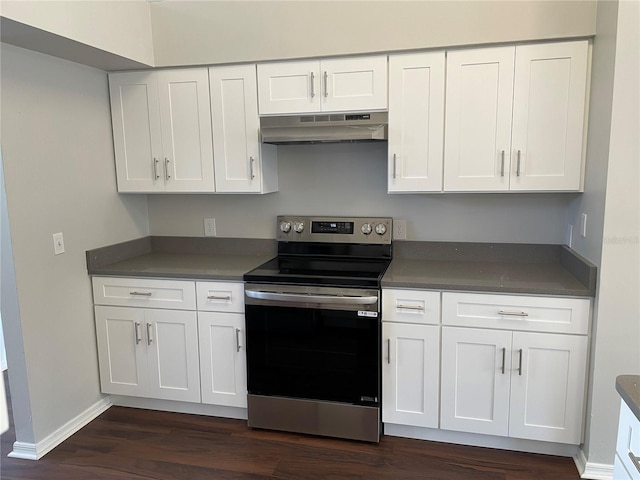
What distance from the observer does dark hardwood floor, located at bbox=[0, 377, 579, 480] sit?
229cm

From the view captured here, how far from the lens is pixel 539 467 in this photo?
7.57 feet

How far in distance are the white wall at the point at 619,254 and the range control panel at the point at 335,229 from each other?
120 cm

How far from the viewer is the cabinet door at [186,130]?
2756mm

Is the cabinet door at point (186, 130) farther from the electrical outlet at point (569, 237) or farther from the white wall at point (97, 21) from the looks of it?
the electrical outlet at point (569, 237)

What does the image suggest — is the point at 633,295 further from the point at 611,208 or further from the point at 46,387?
the point at 46,387

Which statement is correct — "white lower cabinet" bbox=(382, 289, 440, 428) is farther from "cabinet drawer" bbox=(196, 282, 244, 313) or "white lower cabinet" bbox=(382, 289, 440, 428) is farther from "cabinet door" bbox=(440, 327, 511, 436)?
"cabinet drawer" bbox=(196, 282, 244, 313)

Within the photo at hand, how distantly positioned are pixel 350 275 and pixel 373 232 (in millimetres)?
507

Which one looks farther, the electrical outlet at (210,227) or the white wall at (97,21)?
the electrical outlet at (210,227)

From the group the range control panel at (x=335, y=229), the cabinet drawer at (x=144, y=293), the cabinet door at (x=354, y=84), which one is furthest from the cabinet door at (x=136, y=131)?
the cabinet door at (x=354, y=84)

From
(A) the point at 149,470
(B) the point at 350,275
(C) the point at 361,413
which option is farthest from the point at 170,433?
(B) the point at 350,275

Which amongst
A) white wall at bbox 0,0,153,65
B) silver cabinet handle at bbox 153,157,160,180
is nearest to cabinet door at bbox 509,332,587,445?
silver cabinet handle at bbox 153,157,160,180

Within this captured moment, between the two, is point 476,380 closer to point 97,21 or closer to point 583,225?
point 583,225

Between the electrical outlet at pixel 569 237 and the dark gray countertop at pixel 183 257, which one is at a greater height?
the electrical outlet at pixel 569 237

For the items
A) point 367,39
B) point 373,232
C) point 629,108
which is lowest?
point 373,232
